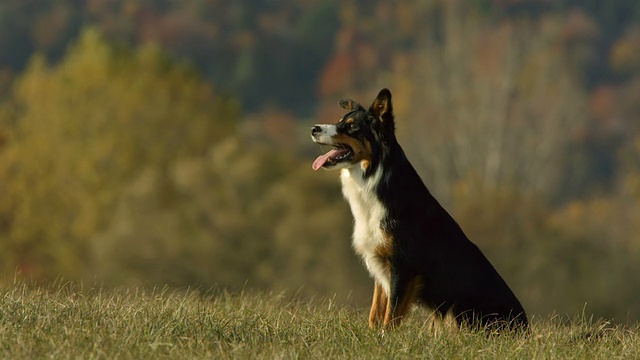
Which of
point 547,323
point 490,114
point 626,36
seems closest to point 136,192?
point 490,114

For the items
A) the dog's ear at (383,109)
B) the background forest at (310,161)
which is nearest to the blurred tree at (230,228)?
the background forest at (310,161)

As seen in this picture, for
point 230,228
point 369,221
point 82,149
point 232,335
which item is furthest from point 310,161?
point 232,335

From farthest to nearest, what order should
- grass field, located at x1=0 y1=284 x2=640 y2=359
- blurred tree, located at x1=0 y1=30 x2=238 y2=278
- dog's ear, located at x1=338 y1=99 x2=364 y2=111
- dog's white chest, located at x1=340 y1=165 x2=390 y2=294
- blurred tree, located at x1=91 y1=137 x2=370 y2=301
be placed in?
blurred tree, located at x1=0 y1=30 x2=238 y2=278, blurred tree, located at x1=91 y1=137 x2=370 y2=301, dog's ear, located at x1=338 y1=99 x2=364 y2=111, dog's white chest, located at x1=340 y1=165 x2=390 y2=294, grass field, located at x1=0 y1=284 x2=640 y2=359

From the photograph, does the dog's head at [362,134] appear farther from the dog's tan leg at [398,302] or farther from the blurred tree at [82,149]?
the blurred tree at [82,149]

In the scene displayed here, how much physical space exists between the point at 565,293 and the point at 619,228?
827 inches

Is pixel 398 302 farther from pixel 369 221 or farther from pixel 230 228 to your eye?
pixel 230 228

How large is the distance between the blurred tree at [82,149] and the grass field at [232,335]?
37649 mm

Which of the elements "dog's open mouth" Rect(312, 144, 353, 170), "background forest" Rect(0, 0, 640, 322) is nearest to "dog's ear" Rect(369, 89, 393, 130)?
"dog's open mouth" Rect(312, 144, 353, 170)

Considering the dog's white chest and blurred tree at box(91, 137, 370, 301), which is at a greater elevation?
the dog's white chest

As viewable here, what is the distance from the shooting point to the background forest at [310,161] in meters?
40.1

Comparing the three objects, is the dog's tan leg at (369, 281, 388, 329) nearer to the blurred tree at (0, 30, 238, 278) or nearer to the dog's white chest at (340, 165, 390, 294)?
the dog's white chest at (340, 165, 390, 294)

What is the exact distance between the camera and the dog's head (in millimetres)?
9508

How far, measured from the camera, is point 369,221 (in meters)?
9.52

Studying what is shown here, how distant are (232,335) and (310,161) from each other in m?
39.7
